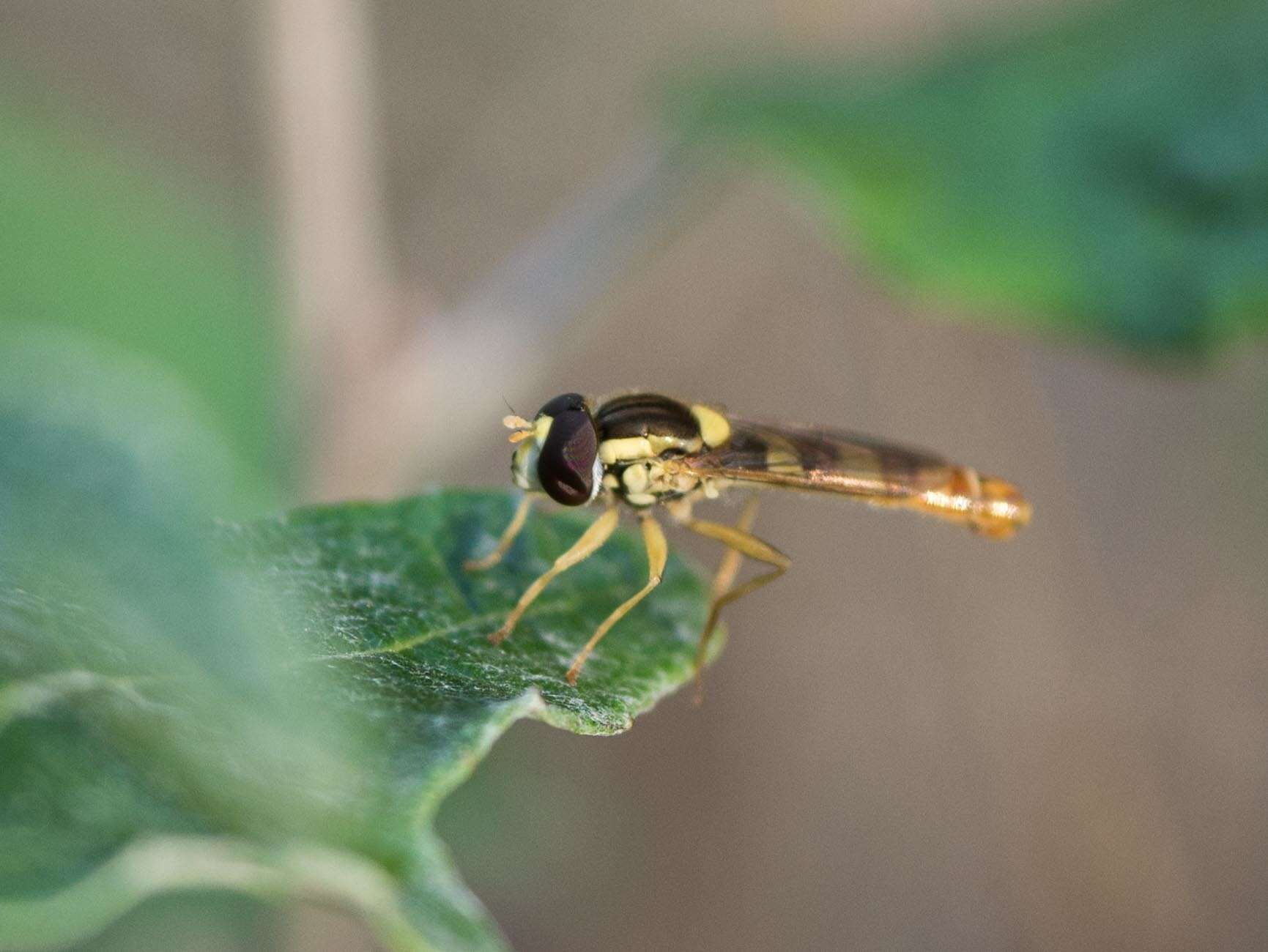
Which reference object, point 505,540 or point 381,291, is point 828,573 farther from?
point 505,540

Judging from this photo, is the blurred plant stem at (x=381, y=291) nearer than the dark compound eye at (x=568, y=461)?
No

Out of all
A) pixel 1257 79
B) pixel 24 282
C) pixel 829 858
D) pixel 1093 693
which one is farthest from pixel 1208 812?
pixel 24 282

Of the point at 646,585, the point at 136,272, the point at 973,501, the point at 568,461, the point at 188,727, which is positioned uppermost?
the point at 136,272

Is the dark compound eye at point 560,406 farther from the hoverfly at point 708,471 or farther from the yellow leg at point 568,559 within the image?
the yellow leg at point 568,559

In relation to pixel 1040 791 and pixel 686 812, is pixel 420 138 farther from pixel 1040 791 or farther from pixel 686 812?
pixel 1040 791

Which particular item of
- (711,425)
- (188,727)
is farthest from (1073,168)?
(188,727)

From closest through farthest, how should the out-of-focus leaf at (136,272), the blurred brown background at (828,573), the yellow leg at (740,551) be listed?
1. the yellow leg at (740,551)
2. the out-of-focus leaf at (136,272)
3. the blurred brown background at (828,573)

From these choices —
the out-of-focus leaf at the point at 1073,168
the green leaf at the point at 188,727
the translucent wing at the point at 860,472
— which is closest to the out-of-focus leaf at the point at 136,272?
the translucent wing at the point at 860,472
